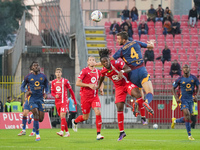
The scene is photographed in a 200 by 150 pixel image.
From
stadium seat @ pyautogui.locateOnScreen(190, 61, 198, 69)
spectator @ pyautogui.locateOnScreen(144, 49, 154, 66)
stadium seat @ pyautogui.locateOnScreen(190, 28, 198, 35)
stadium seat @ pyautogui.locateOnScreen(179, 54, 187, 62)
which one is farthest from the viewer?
stadium seat @ pyautogui.locateOnScreen(190, 28, 198, 35)

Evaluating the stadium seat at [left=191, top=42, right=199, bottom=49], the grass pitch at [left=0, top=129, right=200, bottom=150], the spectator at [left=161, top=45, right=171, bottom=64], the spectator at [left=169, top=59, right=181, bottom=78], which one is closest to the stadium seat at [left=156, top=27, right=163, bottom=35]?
the stadium seat at [left=191, top=42, right=199, bottom=49]

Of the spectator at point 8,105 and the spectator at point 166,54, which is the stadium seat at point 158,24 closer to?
the spectator at point 166,54

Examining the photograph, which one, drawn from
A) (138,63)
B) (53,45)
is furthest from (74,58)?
(138,63)

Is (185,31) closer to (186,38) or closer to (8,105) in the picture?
(186,38)

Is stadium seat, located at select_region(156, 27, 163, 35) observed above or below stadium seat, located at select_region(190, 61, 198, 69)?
above

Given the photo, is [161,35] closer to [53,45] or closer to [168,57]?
[168,57]

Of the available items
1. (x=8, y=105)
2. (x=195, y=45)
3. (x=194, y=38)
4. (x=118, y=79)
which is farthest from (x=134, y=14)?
(x=118, y=79)

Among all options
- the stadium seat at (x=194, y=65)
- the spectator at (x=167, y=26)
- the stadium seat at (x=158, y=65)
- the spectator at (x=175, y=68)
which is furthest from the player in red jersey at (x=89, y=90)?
the spectator at (x=167, y=26)

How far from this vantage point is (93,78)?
14.9 metres

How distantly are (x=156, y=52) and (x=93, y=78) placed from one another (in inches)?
609

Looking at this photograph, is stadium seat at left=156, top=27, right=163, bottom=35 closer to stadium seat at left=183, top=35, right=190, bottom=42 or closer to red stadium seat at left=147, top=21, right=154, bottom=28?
red stadium seat at left=147, top=21, right=154, bottom=28

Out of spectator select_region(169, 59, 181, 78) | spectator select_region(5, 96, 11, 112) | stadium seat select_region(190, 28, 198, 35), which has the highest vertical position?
stadium seat select_region(190, 28, 198, 35)

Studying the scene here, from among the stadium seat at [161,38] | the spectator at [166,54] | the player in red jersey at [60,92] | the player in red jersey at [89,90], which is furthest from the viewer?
the stadium seat at [161,38]

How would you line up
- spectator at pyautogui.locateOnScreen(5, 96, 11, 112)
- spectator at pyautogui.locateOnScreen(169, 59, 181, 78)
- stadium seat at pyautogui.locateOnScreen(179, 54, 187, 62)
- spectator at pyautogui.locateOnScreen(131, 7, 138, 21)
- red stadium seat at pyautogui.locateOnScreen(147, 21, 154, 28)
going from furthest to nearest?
spectator at pyautogui.locateOnScreen(131, 7, 138, 21) < red stadium seat at pyautogui.locateOnScreen(147, 21, 154, 28) < stadium seat at pyautogui.locateOnScreen(179, 54, 187, 62) < spectator at pyautogui.locateOnScreen(5, 96, 11, 112) < spectator at pyautogui.locateOnScreen(169, 59, 181, 78)
